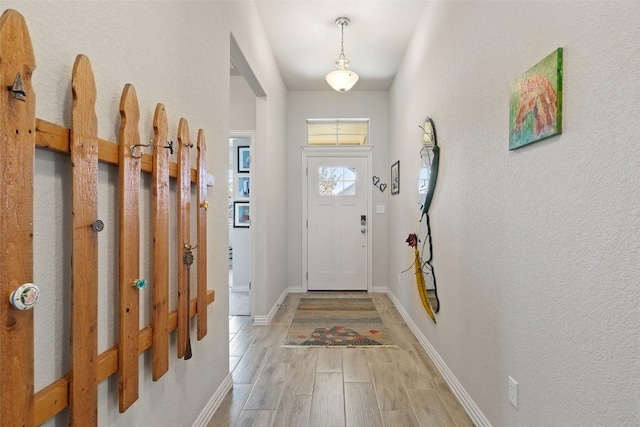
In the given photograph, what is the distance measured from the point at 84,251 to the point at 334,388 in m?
1.78

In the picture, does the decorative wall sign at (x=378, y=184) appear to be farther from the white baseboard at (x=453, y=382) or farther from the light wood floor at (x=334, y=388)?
the light wood floor at (x=334, y=388)

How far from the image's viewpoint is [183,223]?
57.3 inches

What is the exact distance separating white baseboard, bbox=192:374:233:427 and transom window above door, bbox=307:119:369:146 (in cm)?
344

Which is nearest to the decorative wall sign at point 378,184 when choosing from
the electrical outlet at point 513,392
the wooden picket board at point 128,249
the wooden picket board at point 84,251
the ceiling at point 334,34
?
the ceiling at point 334,34

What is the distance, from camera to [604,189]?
97 cm

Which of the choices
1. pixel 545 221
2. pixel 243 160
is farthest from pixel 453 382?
pixel 243 160

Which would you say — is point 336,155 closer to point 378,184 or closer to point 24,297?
point 378,184

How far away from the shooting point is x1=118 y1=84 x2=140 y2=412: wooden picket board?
1.04m

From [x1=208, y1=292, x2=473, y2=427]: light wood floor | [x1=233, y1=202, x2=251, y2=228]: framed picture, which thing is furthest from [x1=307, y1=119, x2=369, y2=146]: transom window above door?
[x1=208, y1=292, x2=473, y2=427]: light wood floor

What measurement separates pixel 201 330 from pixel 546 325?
1.47m

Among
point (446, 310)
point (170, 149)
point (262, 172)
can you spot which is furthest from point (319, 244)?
point (170, 149)

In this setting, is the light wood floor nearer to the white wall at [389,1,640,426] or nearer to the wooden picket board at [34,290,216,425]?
the white wall at [389,1,640,426]

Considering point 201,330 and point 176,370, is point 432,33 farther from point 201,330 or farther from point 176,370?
point 176,370

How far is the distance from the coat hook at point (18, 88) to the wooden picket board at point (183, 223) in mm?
724
